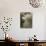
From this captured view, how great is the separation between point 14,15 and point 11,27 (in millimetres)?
429

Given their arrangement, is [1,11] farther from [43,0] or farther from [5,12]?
[43,0]

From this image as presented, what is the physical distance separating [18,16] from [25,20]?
0.28m

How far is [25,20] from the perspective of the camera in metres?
4.25

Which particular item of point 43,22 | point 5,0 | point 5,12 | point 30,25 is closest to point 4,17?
point 5,12

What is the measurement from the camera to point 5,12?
4.26 m

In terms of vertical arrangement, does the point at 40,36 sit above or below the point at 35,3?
below

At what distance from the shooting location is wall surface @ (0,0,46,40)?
4.21 m

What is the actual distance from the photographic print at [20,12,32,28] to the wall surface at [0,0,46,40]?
104mm

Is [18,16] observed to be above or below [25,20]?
above

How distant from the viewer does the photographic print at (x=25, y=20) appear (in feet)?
13.9

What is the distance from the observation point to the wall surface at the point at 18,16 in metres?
4.21

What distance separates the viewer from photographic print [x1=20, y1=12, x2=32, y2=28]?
4.24 metres

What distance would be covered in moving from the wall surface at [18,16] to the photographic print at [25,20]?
104 millimetres

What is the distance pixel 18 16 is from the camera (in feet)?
14.0
